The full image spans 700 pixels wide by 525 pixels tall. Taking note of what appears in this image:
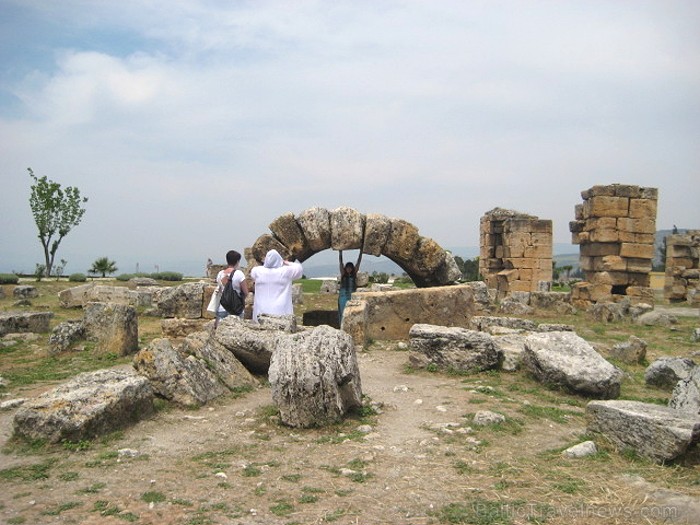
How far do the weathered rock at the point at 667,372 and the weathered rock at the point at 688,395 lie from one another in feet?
6.59

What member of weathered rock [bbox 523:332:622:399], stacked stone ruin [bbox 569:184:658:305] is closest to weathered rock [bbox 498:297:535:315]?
stacked stone ruin [bbox 569:184:658:305]

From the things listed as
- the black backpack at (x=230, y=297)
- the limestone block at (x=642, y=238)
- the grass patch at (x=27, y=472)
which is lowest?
the grass patch at (x=27, y=472)

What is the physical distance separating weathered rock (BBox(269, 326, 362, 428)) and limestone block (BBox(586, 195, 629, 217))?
53.7ft

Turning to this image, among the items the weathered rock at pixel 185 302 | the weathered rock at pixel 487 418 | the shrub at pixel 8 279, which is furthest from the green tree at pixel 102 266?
the weathered rock at pixel 487 418

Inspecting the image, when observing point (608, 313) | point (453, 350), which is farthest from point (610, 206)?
point (453, 350)

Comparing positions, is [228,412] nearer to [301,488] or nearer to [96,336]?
[301,488]

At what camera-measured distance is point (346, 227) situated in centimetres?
1167

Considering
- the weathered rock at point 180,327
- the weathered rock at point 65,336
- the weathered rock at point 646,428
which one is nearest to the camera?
the weathered rock at point 646,428

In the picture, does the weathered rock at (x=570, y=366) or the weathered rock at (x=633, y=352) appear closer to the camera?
the weathered rock at (x=570, y=366)

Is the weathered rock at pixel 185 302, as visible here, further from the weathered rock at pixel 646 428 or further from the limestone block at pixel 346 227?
the weathered rock at pixel 646 428

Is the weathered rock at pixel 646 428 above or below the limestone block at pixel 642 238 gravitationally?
below

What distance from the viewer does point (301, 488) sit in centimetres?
450

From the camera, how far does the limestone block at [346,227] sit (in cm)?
1166

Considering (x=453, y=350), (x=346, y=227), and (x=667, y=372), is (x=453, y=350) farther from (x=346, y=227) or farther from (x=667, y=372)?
(x=346, y=227)
